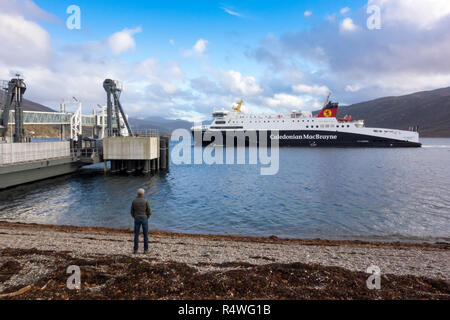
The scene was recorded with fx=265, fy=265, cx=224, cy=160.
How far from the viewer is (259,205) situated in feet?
56.1

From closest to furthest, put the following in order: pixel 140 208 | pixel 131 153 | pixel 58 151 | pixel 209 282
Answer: pixel 209 282 < pixel 140 208 < pixel 58 151 < pixel 131 153

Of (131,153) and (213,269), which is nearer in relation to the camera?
(213,269)

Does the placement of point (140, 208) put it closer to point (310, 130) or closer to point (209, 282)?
point (209, 282)

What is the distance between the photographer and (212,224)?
13.5m

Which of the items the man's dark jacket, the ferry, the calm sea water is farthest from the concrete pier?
the ferry

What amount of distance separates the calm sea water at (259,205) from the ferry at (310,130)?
4197cm

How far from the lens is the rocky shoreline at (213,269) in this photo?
519 cm

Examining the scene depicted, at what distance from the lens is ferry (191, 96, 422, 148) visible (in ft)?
224

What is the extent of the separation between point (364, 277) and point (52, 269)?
727 cm

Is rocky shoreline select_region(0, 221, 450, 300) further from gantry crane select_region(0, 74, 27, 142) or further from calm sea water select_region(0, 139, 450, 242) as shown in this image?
gantry crane select_region(0, 74, 27, 142)

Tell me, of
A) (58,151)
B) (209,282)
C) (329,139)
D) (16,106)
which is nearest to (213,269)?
(209,282)

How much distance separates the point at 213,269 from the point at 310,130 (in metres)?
67.8

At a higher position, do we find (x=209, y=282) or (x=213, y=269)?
(x=209, y=282)
